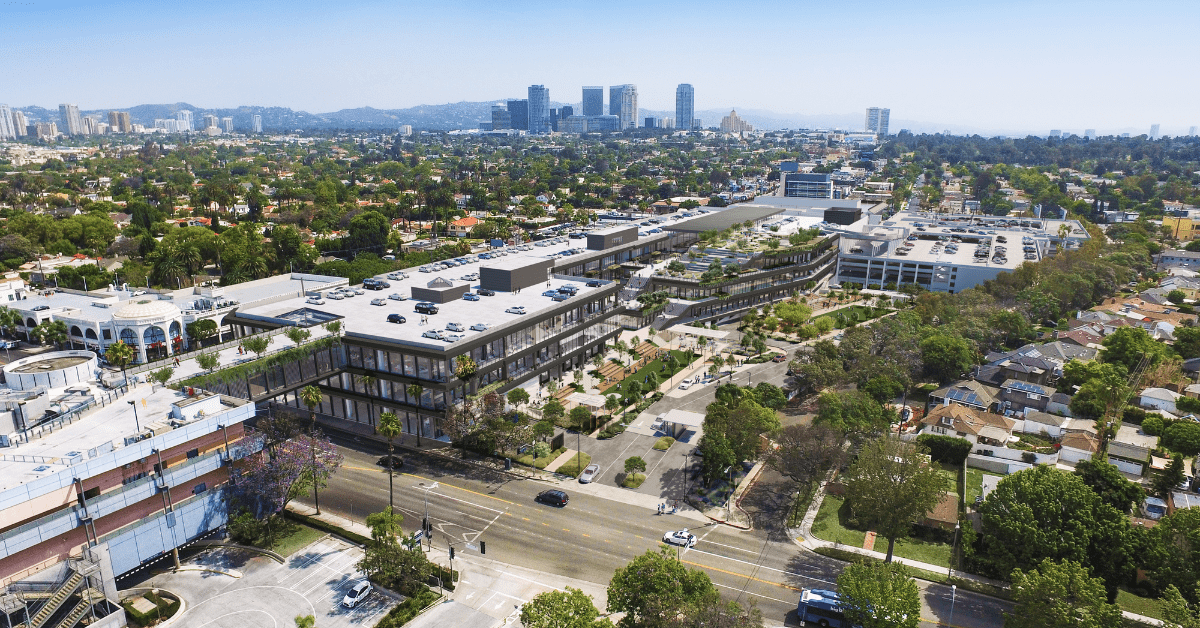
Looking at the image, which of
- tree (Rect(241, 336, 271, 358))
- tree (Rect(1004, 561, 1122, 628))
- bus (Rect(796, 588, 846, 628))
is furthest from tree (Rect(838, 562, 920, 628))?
tree (Rect(241, 336, 271, 358))

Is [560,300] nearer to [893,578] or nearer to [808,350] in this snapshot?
[808,350]

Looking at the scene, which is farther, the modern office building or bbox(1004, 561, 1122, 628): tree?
the modern office building

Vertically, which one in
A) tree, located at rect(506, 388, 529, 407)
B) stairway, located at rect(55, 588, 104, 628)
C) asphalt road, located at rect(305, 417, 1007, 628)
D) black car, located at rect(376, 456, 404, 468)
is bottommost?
asphalt road, located at rect(305, 417, 1007, 628)

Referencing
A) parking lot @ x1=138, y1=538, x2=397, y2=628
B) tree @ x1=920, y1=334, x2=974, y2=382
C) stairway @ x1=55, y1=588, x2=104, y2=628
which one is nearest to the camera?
stairway @ x1=55, y1=588, x2=104, y2=628

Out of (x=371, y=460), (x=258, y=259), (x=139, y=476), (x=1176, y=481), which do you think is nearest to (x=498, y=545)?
(x=371, y=460)

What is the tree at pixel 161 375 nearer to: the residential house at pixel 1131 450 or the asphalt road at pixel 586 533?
the asphalt road at pixel 586 533

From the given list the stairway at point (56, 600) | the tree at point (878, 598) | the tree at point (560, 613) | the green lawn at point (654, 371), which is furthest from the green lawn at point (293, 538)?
the tree at point (878, 598)

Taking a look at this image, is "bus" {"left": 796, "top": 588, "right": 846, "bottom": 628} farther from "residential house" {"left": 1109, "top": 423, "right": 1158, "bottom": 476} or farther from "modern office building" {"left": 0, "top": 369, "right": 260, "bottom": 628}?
"modern office building" {"left": 0, "top": 369, "right": 260, "bottom": 628}
